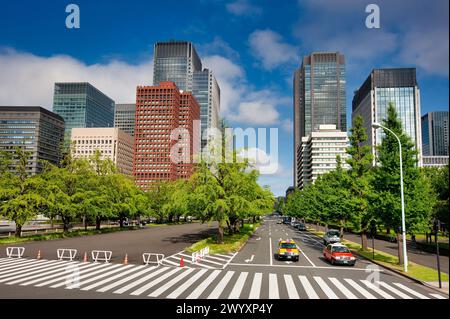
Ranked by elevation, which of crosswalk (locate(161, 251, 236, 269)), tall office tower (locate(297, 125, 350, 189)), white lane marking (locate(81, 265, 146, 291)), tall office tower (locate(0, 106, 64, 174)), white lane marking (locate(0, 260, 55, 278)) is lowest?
crosswalk (locate(161, 251, 236, 269))

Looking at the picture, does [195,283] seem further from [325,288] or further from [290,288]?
[325,288]

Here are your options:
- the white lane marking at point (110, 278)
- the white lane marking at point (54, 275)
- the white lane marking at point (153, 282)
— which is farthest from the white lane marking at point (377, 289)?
the white lane marking at point (54, 275)

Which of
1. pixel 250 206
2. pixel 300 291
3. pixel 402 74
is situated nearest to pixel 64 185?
pixel 250 206

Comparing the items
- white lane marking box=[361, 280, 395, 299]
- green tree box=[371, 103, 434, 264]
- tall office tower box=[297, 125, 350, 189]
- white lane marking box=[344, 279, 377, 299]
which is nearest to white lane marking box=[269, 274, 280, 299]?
white lane marking box=[344, 279, 377, 299]

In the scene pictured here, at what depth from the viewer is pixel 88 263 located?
77.3 feet

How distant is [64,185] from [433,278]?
45204mm

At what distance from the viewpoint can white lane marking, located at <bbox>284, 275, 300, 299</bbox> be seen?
14.9m

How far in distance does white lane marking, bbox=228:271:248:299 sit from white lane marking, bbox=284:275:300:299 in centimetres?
243

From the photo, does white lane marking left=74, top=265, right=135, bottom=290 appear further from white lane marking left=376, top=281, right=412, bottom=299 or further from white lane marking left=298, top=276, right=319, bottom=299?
white lane marking left=376, top=281, right=412, bottom=299

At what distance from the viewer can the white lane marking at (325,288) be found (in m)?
14.9

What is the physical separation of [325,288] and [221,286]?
18.1ft

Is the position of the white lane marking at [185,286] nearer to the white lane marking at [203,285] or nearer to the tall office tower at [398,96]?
the white lane marking at [203,285]

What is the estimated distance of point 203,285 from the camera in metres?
16.9
